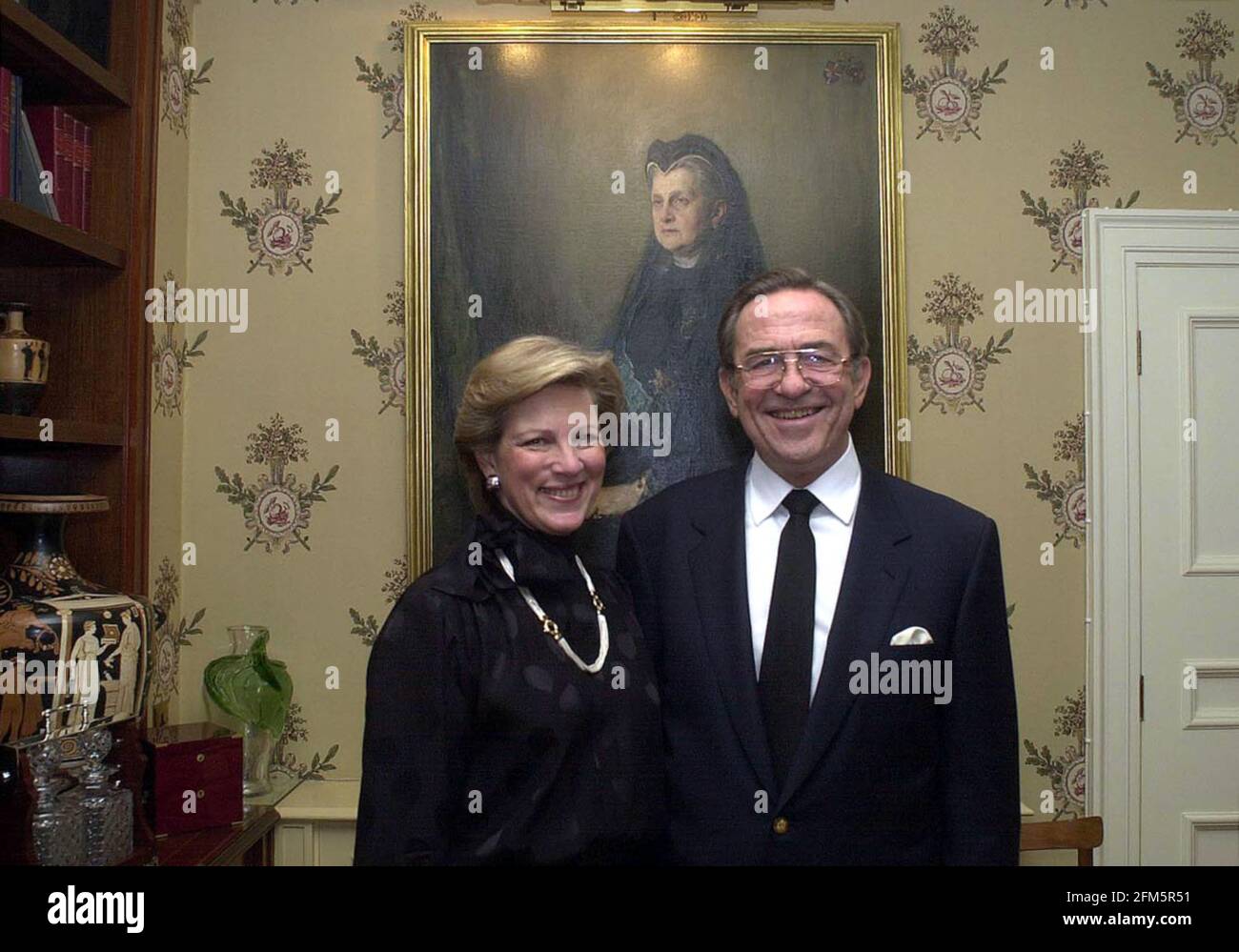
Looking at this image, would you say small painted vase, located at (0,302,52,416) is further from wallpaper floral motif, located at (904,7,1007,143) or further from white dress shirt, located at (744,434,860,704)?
wallpaper floral motif, located at (904,7,1007,143)

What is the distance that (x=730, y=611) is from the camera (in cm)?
155

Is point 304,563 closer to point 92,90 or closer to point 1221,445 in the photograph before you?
point 92,90

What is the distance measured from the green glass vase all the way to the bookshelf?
0.21 meters

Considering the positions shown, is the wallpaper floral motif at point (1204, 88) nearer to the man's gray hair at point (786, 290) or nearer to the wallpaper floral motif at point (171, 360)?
the man's gray hair at point (786, 290)

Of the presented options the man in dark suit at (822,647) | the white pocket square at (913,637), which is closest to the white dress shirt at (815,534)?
the man in dark suit at (822,647)

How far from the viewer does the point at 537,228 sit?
69.7 inches

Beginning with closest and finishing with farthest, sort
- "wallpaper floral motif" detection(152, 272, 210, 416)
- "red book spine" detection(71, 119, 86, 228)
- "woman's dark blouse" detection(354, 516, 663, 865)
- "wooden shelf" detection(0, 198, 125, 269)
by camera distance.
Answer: "woman's dark blouse" detection(354, 516, 663, 865)
"wooden shelf" detection(0, 198, 125, 269)
"red book spine" detection(71, 119, 86, 228)
"wallpaper floral motif" detection(152, 272, 210, 416)

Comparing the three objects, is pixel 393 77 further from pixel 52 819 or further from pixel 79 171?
pixel 52 819

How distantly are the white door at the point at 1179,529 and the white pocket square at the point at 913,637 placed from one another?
1.86 feet

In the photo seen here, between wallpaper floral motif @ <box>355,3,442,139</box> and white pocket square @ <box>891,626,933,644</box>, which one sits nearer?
white pocket square @ <box>891,626,933,644</box>

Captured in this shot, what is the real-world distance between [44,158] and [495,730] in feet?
3.94

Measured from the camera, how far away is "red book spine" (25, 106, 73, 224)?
5.16 ft

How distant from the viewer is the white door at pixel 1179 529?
1827 millimetres

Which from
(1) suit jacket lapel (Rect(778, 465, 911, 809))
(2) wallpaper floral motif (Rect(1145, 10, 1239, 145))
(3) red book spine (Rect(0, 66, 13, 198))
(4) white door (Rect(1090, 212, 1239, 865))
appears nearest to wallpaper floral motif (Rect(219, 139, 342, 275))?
(3) red book spine (Rect(0, 66, 13, 198))
